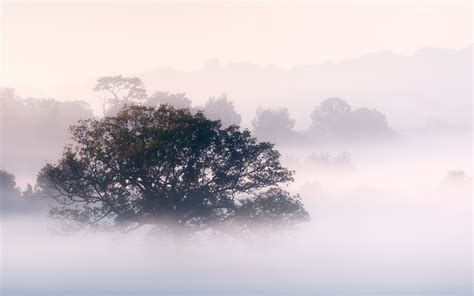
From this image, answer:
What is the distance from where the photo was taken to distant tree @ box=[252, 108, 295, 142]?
7466 inches

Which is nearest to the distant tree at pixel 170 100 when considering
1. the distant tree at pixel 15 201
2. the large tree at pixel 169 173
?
the distant tree at pixel 15 201

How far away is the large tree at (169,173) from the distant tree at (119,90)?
94122 millimetres

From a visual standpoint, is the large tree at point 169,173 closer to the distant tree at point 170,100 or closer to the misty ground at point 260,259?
the misty ground at point 260,259

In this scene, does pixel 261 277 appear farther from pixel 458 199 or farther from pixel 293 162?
pixel 293 162

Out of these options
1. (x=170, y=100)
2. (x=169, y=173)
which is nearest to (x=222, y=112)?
(x=170, y=100)

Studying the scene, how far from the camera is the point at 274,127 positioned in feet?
636

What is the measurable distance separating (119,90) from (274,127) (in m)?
38.7

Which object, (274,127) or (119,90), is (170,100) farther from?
(274,127)

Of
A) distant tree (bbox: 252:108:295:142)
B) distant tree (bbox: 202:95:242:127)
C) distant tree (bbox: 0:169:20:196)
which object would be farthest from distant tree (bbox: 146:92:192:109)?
distant tree (bbox: 0:169:20:196)

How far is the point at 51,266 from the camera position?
60.5m

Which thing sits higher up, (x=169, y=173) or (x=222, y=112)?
(x=222, y=112)

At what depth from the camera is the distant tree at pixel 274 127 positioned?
18962 cm

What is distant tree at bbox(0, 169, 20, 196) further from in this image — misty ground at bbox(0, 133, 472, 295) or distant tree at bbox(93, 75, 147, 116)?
distant tree at bbox(93, 75, 147, 116)

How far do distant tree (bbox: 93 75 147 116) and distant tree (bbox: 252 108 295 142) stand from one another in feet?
103
